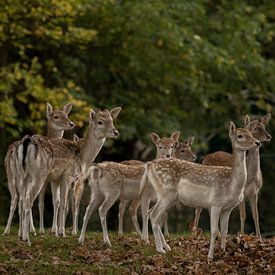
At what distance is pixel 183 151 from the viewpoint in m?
15.5

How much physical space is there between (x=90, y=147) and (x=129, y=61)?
8.88 metres

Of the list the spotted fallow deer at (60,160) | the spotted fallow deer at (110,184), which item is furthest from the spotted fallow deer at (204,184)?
the spotted fallow deer at (60,160)

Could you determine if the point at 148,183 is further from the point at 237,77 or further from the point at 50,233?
the point at 237,77

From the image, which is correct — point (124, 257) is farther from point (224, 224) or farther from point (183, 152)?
point (183, 152)

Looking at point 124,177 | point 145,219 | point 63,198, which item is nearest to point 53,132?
point 63,198

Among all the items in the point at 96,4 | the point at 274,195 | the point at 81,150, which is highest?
the point at 96,4

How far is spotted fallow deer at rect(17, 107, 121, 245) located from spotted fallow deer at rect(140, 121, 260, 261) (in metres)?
1.42

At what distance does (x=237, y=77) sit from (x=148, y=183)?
1120 cm

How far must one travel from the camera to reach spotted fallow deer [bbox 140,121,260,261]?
1166 cm

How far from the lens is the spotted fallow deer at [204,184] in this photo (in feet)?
38.2

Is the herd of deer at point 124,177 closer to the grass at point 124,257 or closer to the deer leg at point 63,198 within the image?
the deer leg at point 63,198

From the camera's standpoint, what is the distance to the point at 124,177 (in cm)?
1298

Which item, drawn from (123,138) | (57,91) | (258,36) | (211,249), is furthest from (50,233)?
(258,36)

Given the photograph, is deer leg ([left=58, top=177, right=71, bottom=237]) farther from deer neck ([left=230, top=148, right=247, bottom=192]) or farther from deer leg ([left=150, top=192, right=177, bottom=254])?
deer neck ([left=230, top=148, right=247, bottom=192])
